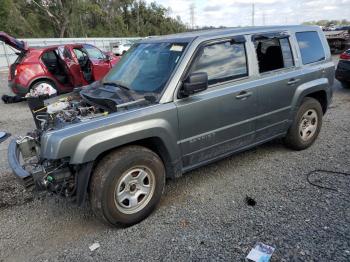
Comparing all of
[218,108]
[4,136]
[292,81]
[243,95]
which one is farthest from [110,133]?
[4,136]

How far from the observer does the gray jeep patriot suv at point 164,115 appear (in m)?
3.18

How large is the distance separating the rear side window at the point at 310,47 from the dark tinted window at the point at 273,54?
305 millimetres

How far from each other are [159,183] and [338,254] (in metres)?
1.82

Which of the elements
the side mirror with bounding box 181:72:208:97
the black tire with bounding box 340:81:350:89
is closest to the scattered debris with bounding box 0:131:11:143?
the side mirror with bounding box 181:72:208:97

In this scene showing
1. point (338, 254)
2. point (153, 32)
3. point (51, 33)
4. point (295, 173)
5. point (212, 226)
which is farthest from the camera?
point (153, 32)

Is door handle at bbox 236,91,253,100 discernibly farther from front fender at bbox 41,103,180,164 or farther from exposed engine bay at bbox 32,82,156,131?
exposed engine bay at bbox 32,82,156,131

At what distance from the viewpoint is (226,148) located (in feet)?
13.6

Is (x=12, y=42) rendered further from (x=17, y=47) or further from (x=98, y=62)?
(x=98, y=62)

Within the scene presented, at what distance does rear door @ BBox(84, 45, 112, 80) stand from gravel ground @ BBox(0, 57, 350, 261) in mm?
5887

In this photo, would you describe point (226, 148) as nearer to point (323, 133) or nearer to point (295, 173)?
point (295, 173)

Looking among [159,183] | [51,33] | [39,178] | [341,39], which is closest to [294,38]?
[159,183]

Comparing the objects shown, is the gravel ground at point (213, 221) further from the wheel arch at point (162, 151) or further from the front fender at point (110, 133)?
the front fender at point (110, 133)

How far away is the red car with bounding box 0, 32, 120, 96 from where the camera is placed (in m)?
9.80

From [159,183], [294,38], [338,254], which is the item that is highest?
[294,38]
